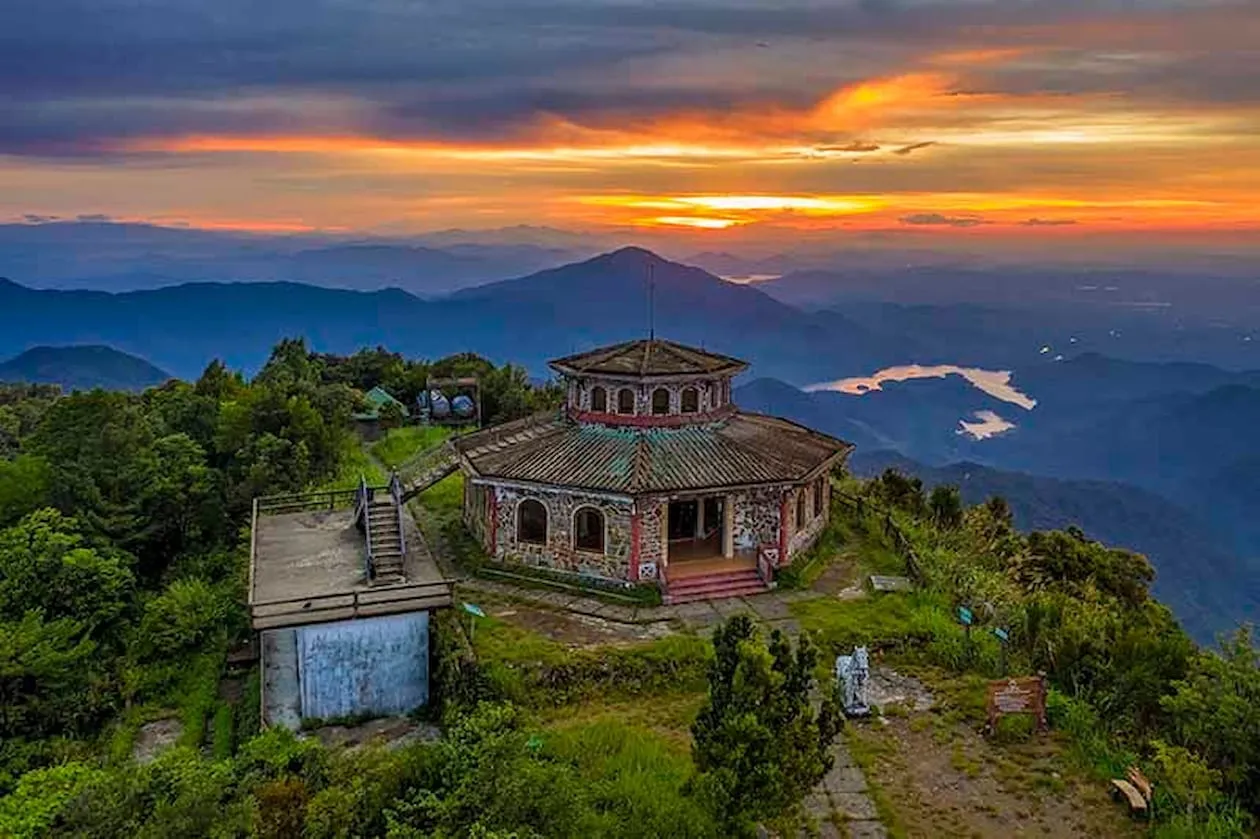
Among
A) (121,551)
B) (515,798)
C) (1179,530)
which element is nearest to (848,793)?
(515,798)

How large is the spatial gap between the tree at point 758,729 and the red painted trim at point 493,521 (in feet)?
41.7

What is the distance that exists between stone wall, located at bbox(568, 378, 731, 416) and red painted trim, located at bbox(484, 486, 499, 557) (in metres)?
3.76

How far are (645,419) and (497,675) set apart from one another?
9562 millimetres

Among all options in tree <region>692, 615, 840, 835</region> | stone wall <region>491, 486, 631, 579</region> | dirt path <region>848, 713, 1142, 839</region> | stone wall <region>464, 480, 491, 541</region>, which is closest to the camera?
tree <region>692, 615, 840, 835</region>

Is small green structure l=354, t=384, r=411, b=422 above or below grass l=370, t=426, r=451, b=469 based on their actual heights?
above

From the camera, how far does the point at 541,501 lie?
23406 millimetres

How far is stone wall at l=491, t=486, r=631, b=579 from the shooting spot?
22.8m

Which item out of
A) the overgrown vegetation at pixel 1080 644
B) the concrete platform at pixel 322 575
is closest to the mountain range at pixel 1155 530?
the overgrown vegetation at pixel 1080 644

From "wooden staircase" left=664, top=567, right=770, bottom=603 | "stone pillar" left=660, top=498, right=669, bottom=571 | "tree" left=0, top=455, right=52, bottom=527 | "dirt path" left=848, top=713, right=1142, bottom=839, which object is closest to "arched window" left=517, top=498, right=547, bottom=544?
"stone pillar" left=660, top=498, right=669, bottom=571

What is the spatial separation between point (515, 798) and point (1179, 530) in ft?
416

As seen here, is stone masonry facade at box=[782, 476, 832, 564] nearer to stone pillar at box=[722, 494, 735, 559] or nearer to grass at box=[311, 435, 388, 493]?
stone pillar at box=[722, 494, 735, 559]

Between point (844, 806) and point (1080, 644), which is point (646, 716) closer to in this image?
point (844, 806)

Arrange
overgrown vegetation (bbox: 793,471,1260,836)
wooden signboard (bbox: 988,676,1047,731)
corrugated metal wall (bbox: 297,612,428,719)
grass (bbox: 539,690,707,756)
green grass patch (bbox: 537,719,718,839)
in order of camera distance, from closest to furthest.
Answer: green grass patch (bbox: 537,719,718,839), overgrown vegetation (bbox: 793,471,1260,836), wooden signboard (bbox: 988,676,1047,731), grass (bbox: 539,690,707,756), corrugated metal wall (bbox: 297,612,428,719)

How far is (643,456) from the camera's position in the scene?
78.3ft
